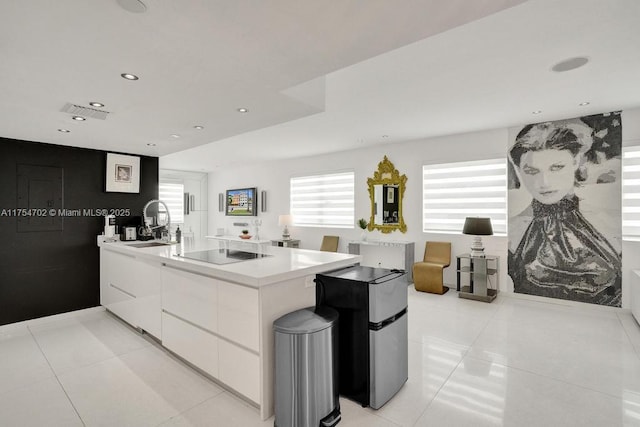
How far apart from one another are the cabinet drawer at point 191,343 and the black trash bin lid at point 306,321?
26.0 inches

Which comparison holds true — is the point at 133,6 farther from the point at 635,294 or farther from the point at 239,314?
the point at 635,294

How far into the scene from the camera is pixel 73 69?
1934 millimetres

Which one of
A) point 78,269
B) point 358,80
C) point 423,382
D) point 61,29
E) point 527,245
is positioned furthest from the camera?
point 527,245

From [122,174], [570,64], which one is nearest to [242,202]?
[122,174]

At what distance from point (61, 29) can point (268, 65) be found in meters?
1.04

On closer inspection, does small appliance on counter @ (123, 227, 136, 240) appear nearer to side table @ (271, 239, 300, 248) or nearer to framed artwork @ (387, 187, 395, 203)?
side table @ (271, 239, 300, 248)

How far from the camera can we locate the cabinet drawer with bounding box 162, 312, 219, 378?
7.38 ft

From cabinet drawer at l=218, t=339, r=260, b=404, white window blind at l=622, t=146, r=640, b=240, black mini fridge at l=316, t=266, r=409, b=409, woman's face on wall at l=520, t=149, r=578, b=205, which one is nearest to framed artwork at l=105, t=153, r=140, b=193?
cabinet drawer at l=218, t=339, r=260, b=404

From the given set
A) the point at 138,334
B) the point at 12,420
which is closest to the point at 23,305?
the point at 138,334

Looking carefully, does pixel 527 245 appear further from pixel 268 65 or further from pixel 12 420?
pixel 12 420

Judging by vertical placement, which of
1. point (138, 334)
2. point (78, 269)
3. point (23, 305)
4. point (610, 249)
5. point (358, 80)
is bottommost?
point (138, 334)

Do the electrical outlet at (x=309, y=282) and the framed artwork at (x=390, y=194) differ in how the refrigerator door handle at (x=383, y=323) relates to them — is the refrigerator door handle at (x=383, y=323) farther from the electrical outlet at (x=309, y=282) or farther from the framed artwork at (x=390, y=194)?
the framed artwork at (x=390, y=194)

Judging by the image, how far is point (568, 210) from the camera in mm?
4348

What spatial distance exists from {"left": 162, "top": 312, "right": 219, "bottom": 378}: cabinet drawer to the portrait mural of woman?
180 inches
